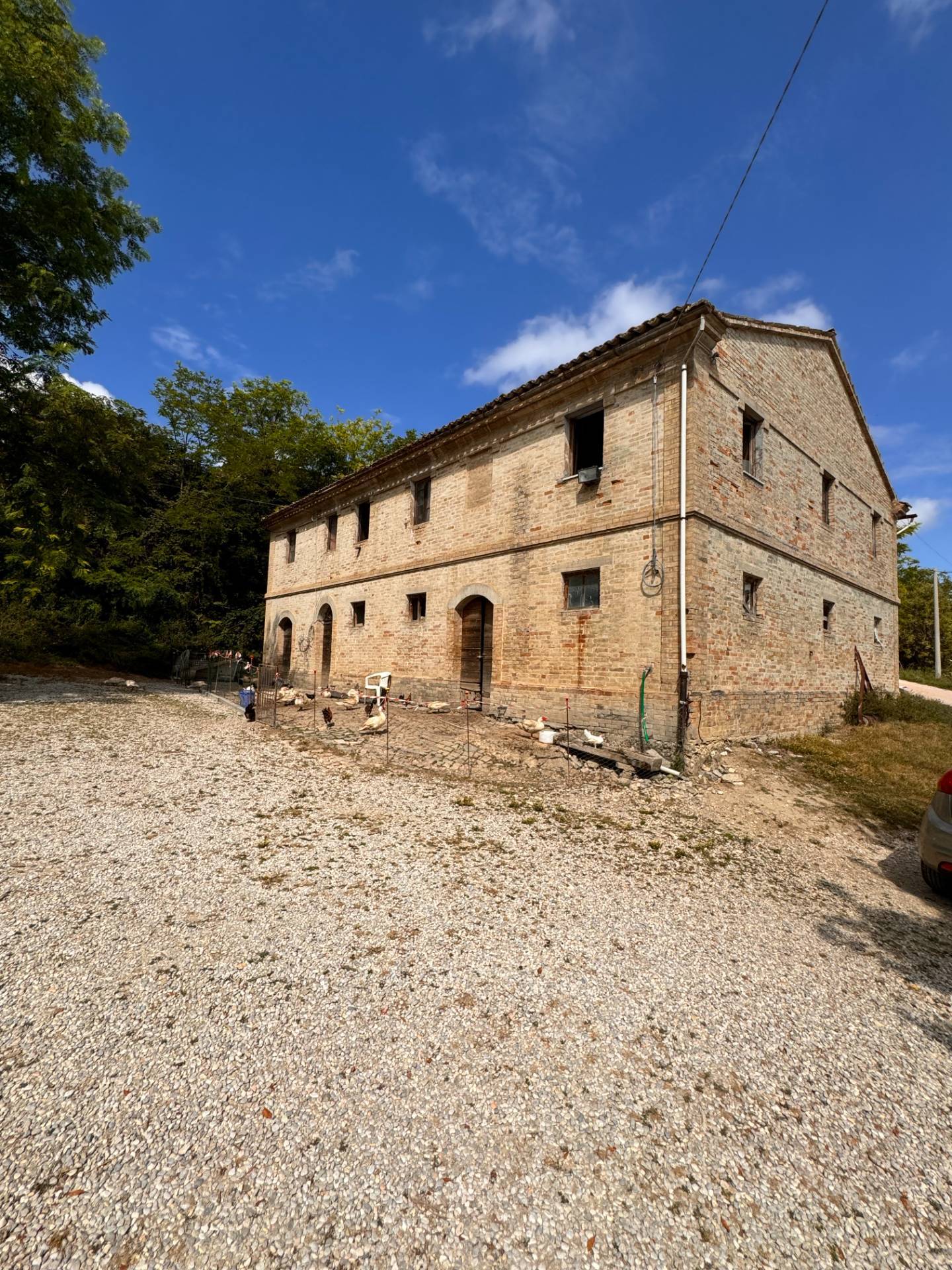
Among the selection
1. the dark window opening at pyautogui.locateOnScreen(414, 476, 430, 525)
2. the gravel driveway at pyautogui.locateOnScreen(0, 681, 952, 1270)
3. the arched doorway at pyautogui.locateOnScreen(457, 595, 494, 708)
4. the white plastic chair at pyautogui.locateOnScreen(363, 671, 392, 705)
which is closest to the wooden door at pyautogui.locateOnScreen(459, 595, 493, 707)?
the arched doorway at pyautogui.locateOnScreen(457, 595, 494, 708)

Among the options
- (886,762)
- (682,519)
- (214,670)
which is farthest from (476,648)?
(214,670)

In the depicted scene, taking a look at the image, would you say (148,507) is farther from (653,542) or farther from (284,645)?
(653,542)

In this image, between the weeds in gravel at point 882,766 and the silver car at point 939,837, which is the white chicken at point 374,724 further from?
the silver car at point 939,837

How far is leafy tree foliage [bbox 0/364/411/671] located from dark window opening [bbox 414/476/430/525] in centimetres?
765

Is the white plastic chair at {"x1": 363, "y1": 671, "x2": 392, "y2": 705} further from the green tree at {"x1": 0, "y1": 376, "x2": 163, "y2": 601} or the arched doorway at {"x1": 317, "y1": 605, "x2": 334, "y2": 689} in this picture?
the green tree at {"x1": 0, "y1": 376, "x2": 163, "y2": 601}

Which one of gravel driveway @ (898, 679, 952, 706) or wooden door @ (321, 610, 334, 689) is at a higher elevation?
wooden door @ (321, 610, 334, 689)

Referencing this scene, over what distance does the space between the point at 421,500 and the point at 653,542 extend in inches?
305

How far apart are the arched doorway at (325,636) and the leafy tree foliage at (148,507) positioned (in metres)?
6.16

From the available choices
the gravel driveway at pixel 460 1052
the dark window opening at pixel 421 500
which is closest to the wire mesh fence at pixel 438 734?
the gravel driveway at pixel 460 1052

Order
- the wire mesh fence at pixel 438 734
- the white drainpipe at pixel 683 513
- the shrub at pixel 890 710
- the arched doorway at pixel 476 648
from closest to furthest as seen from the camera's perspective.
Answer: the wire mesh fence at pixel 438 734 < the white drainpipe at pixel 683 513 < the arched doorway at pixel 476 648 < the shrub at pixel 890 710

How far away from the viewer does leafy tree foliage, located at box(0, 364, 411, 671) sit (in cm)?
1273

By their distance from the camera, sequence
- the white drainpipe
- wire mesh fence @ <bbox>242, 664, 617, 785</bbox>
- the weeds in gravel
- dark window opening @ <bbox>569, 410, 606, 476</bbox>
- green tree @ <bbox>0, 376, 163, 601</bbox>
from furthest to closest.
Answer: green tree @ <bbox>0, 376, 163, 601</bbox>
dark window opening @ <bbox>569, 410, 606, 476</bbox>
the white drainpipe
wire mesh fence @ <bbox>242, 664, 617, 785</bbox>
the weeds in gravel

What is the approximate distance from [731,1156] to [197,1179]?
198 centimetres

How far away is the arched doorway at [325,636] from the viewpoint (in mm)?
18031
